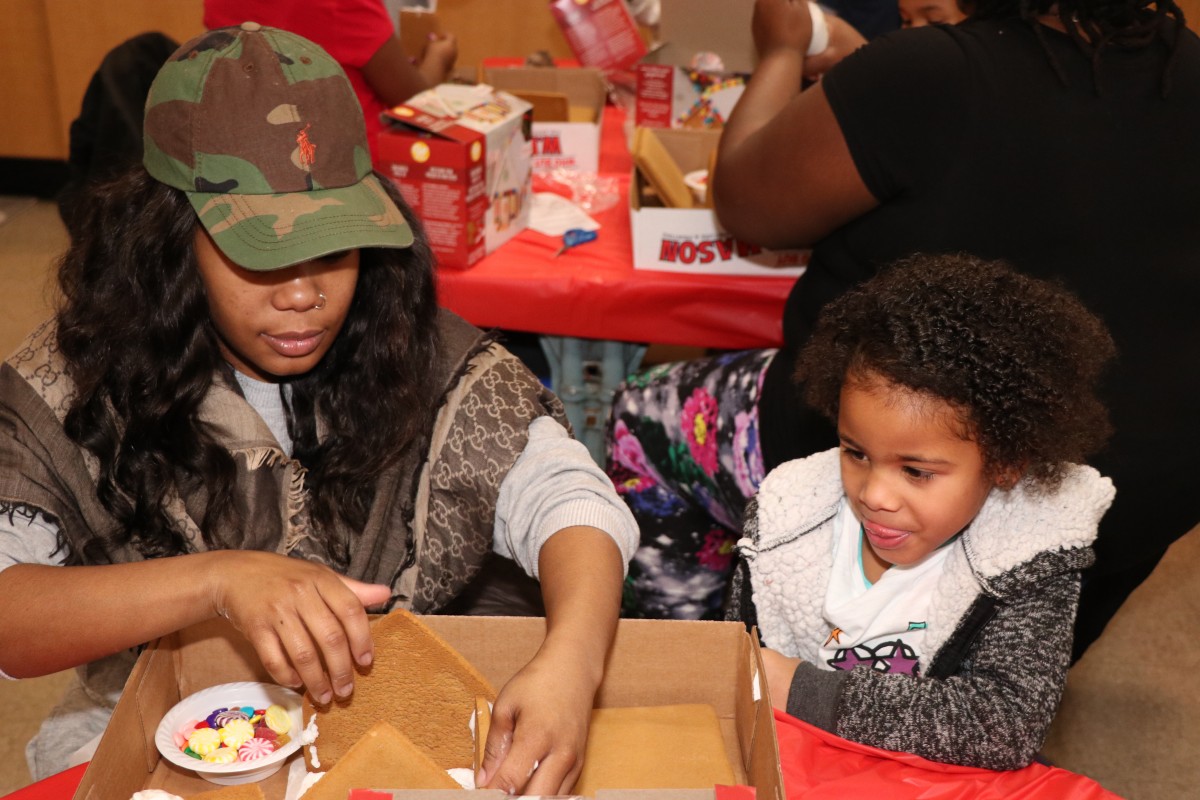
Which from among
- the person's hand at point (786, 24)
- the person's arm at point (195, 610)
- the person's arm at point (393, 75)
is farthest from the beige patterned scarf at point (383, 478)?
the person's arm at point (393, 75)

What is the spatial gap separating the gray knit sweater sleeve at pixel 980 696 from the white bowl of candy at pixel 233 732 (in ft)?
1.79

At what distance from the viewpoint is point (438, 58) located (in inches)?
124

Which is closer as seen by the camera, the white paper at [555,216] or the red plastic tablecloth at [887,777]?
the red plastic tablecloth at [887,777]

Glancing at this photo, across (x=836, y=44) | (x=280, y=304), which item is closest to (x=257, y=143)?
(x=280, y=304)

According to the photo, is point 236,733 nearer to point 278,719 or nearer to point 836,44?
point 278,719

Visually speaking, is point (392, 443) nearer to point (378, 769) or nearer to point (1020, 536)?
point (378, 769)

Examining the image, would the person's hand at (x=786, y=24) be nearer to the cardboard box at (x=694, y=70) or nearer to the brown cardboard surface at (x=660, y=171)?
the brown cardboard surface at (x=660, y=171)

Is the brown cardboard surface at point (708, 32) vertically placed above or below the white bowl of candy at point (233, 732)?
above

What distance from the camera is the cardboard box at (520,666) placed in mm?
1006

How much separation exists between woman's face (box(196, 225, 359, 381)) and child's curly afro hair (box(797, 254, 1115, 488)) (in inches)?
24.3

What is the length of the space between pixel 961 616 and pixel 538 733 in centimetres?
59

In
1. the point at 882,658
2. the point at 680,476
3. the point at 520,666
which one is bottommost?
the point at 680,476

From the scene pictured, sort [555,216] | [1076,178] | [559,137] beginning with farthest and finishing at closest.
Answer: [559,137], [555,216], [1076,178]

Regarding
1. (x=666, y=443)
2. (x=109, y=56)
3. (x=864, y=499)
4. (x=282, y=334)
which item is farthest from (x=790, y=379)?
(x=109, y=56)
